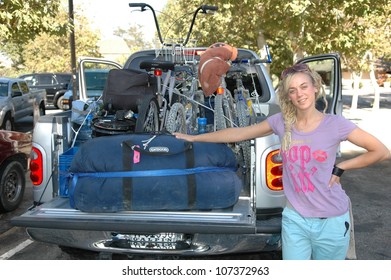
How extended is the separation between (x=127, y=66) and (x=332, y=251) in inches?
162

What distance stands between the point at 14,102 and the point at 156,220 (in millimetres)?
12681

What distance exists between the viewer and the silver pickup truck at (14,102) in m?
13.9

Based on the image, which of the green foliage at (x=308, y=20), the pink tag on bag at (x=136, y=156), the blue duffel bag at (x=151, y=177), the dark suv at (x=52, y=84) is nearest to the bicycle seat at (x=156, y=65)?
the blue duffel bag at (x=151, y=177)

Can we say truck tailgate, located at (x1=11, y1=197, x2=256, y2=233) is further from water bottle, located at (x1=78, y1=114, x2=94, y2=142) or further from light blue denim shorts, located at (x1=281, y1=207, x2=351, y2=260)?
water bottle, located at (x1=78, y1=114, x2=94, y2=142)

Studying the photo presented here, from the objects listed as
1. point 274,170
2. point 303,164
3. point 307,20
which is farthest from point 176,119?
point 307,20

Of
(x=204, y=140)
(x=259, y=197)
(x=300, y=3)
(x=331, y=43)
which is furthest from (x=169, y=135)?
(x=331, y=43)

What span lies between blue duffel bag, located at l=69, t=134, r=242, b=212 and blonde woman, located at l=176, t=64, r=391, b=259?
536 mm

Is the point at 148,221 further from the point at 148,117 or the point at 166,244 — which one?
the point at 148,117

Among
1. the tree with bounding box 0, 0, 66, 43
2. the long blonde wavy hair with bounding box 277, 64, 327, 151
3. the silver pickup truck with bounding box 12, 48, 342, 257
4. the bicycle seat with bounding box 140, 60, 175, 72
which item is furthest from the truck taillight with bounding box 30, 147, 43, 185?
the tree with bounding box 0, 0, 66, 43

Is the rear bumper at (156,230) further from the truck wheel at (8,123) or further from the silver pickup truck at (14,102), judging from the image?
the truck wheel at (8,123)

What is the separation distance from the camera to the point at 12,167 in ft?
21.0

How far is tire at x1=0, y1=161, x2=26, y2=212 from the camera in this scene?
20.4 feet

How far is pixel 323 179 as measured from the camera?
282 centimetres

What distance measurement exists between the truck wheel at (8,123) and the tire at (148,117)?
10.6 m
